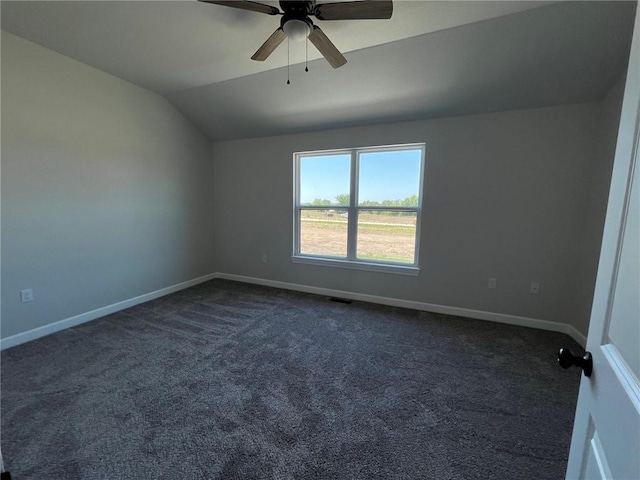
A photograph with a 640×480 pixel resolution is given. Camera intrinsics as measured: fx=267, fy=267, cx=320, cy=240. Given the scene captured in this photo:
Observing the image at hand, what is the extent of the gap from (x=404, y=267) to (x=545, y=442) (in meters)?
2.10

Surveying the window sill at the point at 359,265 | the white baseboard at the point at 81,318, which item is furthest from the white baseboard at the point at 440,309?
the white baseboard at the point at 81,318

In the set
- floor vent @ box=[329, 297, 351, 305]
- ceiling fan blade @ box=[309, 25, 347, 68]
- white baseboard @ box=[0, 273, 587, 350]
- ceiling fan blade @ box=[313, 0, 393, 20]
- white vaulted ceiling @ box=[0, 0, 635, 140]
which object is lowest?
floor vent @ box=[329, 297, 351, 305]

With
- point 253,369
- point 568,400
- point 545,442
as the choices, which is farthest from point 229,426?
point 568,400

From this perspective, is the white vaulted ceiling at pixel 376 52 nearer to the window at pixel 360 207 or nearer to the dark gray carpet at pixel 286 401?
the window at pixel 360 207

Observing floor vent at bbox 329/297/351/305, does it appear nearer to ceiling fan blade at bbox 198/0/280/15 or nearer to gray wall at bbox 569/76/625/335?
gray wall at bbox 569/76/625/335

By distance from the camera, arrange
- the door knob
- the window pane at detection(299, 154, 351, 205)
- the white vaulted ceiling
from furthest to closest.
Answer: the window pane at detection(299, 154, 351, 205), the white vaulted ceiling, the door knob

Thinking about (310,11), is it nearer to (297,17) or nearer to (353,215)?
(297,17)

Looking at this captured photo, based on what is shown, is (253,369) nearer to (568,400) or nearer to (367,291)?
(367,291)

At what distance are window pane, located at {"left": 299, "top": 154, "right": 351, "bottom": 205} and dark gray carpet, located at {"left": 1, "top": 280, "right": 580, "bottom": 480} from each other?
1813 millimetres

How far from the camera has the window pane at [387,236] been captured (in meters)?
3.48

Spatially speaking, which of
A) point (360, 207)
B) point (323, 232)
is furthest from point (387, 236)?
point (323, 232)

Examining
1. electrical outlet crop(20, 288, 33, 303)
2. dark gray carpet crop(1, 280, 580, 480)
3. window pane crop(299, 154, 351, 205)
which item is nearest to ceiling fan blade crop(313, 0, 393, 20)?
window pane crop(299, 154, 351, 205)

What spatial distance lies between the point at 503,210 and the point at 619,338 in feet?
9.10

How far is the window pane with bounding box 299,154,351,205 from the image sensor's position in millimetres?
3756
